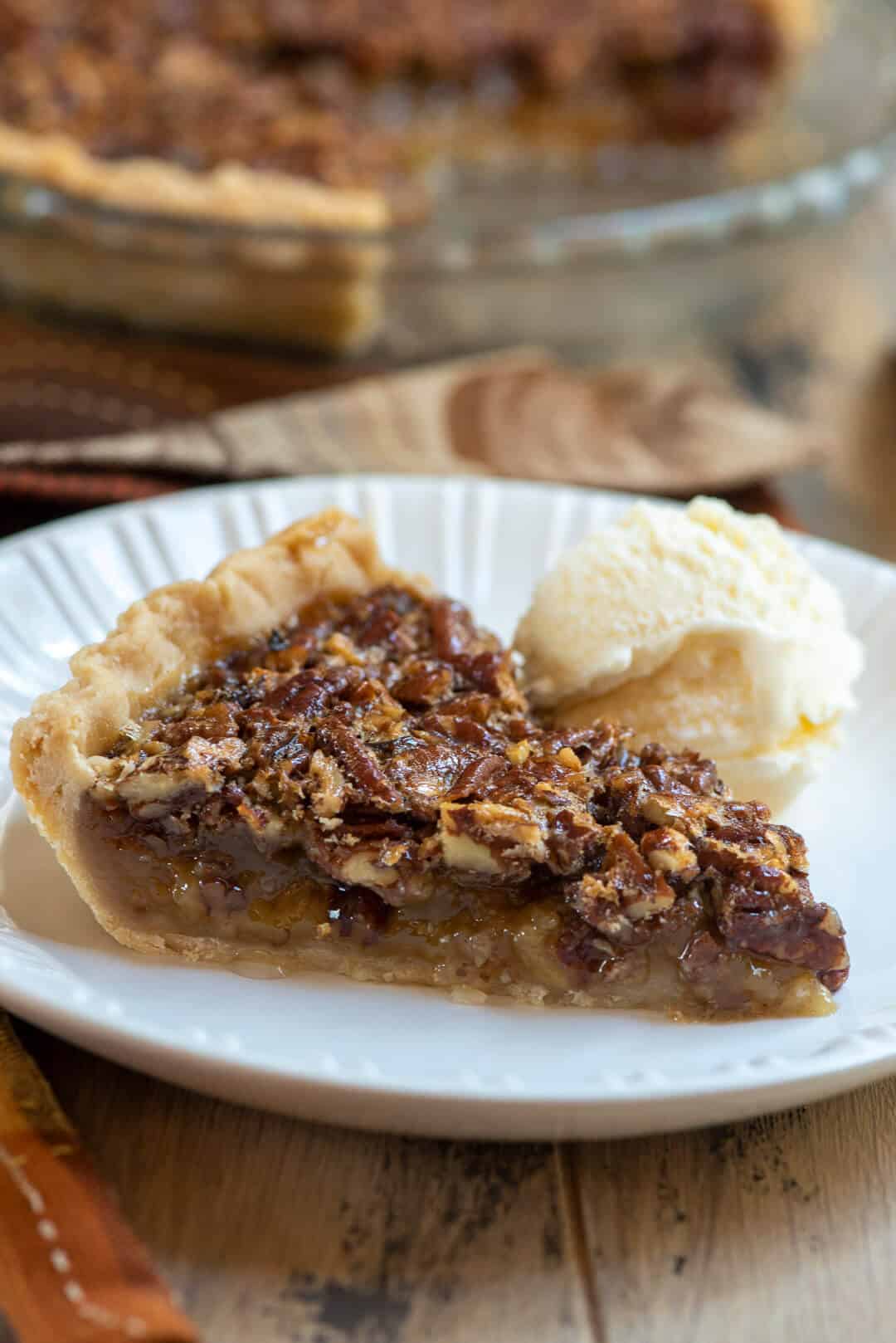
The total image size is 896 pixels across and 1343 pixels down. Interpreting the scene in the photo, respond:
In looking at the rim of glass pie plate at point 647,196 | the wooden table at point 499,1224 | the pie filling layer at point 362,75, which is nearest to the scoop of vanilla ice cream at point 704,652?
the wooden table at point 499,1224

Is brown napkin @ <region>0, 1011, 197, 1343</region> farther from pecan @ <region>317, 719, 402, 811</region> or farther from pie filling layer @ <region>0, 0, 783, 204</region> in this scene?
pie filling layer @ <region>0, 0, 783, 204</region>

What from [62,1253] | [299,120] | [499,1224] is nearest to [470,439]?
[299,120]

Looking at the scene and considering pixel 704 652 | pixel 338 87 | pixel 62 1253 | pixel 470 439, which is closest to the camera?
pixel 62 1253

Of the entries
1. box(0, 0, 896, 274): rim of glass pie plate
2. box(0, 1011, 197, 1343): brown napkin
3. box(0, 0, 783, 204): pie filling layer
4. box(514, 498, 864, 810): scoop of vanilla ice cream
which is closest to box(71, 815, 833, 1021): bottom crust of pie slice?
box(0, 1011, 197, 1343): brown napkin

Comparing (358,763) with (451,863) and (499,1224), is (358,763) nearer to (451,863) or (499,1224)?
(451,863)

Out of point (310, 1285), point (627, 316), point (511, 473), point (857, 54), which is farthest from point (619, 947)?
point (857, 54)
